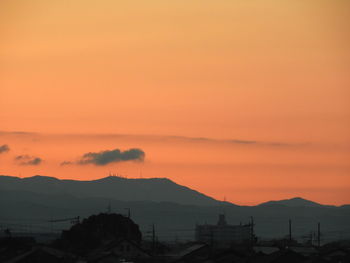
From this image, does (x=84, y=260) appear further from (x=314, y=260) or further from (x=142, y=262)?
(x=314, y=260)

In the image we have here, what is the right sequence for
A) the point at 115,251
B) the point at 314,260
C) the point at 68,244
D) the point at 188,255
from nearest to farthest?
the point at 314,260 → the point at 188,255 → the point at 115,251 → the point at 68,244

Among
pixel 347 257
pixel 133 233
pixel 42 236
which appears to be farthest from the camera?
pixel 42 236

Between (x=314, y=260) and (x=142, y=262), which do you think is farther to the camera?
(x=142, y=262)

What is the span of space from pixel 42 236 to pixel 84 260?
118024 millimetres

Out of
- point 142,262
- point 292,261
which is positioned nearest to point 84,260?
point 142,262

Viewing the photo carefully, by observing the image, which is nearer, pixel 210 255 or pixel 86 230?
pixel 210 255

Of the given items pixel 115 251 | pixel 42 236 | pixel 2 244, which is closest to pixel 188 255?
pixel 115 251

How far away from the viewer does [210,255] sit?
3140 inches

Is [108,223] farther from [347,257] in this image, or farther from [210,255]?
[347,257]

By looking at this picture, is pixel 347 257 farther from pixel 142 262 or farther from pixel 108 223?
pixel 108 223

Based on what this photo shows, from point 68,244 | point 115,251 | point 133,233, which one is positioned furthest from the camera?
point 133,233

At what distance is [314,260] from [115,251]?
21126 millimetres


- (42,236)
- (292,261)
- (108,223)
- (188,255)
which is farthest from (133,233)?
A: (42,236)

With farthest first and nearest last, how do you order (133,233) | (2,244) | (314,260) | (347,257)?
(133,233) < (2,244) < (347,257) < (314,260)
